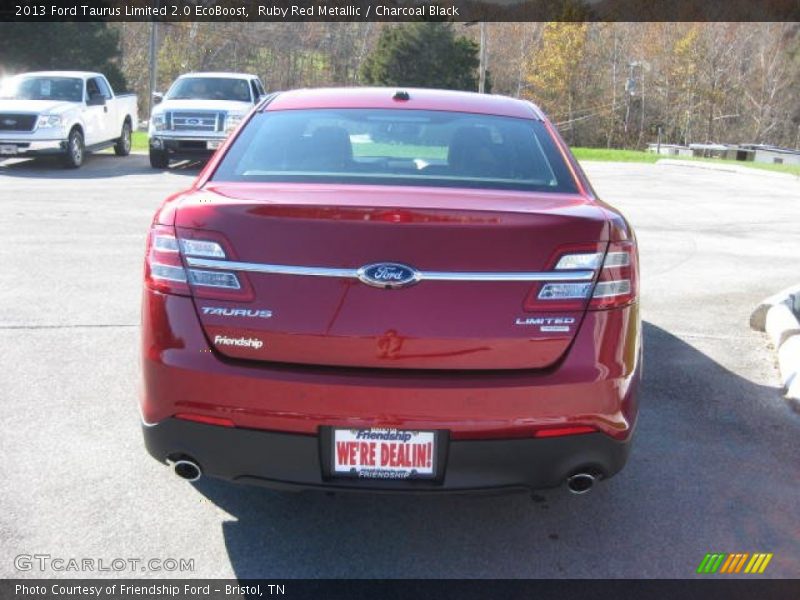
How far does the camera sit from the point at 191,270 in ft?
9.12

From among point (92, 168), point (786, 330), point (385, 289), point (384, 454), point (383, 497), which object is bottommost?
point (383, 497)

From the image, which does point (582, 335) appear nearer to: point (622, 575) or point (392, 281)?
point (392, 281)

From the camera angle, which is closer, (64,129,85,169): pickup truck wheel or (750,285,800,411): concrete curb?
(750,285,800,411): concrete curb

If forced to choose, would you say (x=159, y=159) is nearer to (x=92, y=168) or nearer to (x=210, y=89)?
(x=92, y=168)

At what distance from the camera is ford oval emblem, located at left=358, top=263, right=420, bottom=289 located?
2650mm

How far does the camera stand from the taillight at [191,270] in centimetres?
273

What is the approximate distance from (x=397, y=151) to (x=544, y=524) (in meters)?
1.79

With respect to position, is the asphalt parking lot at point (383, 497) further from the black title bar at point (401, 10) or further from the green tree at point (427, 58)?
the green tree at point (427, 58)

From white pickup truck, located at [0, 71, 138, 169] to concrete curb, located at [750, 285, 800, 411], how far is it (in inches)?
551

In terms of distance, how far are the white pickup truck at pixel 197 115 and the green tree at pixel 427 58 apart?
133 feet

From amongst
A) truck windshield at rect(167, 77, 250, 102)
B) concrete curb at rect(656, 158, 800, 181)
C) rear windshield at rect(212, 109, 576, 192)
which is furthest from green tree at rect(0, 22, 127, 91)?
rear windshield at rect(212, 109, 576, 192)

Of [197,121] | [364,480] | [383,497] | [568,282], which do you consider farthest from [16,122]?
[568,282]

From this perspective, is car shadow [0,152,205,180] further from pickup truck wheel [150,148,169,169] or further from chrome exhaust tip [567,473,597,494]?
chrome exhaust tip [567,473,597,494]

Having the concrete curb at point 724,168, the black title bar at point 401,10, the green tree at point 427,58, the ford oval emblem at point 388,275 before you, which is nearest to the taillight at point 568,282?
the ford oval emblem at point 388,275
